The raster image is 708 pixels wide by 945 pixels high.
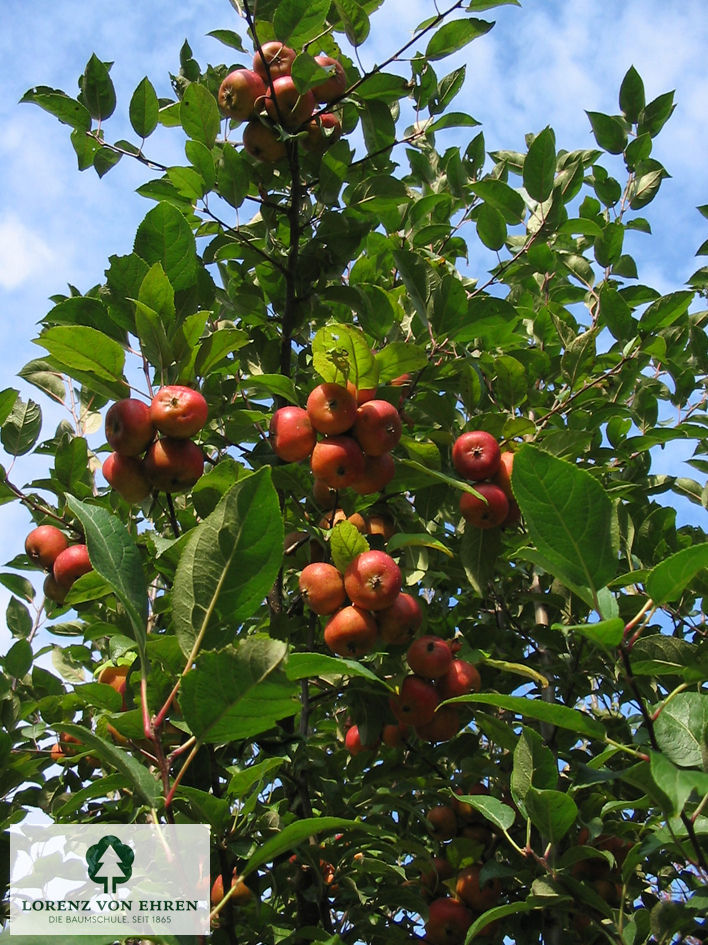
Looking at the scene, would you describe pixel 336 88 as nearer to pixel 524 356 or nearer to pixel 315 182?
pixel 315 182

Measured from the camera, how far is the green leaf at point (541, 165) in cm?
267

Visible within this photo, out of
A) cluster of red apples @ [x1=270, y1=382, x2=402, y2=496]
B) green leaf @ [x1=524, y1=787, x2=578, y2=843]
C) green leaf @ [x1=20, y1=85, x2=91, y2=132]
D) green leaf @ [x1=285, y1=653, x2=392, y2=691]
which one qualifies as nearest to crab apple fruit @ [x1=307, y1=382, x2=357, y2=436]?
cluster of red apples @ [x1=270, y1=382, x2=402, y2=496]

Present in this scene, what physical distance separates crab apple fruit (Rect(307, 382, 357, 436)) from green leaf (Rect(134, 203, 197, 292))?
17.1 inches

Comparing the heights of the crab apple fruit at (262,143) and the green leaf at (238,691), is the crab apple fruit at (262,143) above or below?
above

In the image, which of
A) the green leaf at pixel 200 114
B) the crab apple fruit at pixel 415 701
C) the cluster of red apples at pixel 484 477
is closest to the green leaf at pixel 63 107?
the green leaf at pixel 200 114

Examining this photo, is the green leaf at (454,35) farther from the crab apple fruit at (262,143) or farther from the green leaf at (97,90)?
the green leaf at (97,90)

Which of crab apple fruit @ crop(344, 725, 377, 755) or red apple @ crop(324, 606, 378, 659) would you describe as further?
crab apple fruit @ crop(344, 725, 377, 755)

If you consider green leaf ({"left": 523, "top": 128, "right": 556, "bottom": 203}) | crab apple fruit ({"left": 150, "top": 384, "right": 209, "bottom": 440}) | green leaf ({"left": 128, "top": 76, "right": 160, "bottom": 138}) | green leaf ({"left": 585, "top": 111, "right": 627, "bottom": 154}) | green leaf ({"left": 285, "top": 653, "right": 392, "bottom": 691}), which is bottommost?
green leaf ({"left": 285, "top": 653, "right": 392, "bottom": 691})

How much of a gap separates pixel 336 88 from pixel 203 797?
6.67 ft

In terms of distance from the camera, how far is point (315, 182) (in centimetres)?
256

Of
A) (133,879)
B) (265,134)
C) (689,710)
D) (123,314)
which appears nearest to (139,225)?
(123,314)

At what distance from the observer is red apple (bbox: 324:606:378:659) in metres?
2.01

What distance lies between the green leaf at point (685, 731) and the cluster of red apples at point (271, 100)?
5.78ft

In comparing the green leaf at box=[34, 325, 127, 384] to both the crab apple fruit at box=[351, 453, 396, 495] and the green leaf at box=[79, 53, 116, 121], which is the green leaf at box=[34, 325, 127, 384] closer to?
the crab apple fruit at box=[351, 453, 396, 495]
